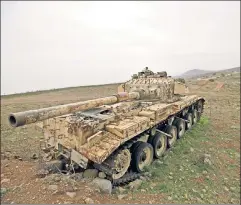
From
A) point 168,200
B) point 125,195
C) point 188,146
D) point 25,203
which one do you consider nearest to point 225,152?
point 188,146

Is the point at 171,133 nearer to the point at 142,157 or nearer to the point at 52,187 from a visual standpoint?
the point at 142,157

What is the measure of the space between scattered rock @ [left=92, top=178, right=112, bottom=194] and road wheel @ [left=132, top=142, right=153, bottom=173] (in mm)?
1330

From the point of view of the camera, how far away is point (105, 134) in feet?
23.9

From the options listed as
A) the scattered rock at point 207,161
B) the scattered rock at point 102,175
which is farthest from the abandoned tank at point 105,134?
the scattered rock at point 207,161

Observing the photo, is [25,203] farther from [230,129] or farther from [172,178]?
[230,129]

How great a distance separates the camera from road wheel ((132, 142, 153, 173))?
801 cm

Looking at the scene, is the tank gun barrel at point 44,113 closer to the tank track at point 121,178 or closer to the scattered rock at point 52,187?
the tank track at point 121,178

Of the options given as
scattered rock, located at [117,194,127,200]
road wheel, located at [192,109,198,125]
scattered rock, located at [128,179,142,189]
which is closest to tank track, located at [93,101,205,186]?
scattered rock, located at [128,179,142,189]

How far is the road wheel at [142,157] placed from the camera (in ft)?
26.3

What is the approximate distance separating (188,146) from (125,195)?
4.97m

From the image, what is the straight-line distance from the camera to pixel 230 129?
1409cm

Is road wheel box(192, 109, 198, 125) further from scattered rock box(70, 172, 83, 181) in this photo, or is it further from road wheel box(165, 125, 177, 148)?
scattered rock box(70, 172, 83, 181)

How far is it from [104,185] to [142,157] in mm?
1988

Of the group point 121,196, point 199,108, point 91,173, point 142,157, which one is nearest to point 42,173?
point 91,173
